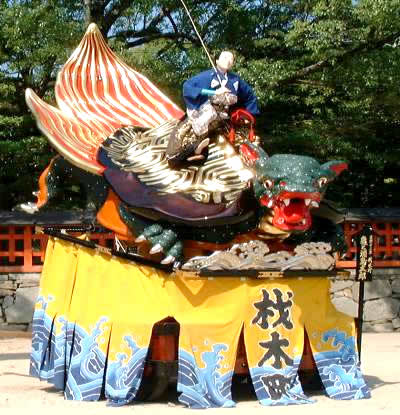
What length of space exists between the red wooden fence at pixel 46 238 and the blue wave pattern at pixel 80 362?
178 inches

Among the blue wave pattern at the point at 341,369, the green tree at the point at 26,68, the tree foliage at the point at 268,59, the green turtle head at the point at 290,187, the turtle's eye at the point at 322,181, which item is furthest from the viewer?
the green tree at the point at 26,68

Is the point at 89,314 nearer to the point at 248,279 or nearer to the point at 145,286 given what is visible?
the point at 145,286

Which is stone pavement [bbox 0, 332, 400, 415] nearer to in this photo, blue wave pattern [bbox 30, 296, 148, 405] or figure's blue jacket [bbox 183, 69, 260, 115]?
blue wave pattern [bbox 30, 296, 148, 405]

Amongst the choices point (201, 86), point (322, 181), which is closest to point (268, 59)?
point (201, 86)

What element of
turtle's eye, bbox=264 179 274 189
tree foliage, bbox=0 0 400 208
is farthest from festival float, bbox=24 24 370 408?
tree foliage, bbox=0 0 400 208

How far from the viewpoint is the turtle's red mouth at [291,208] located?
23.0 ft

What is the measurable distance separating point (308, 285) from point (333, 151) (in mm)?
6205

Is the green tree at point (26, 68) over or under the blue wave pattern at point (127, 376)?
over

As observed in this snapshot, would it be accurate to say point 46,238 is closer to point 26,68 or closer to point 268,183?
point 26,68

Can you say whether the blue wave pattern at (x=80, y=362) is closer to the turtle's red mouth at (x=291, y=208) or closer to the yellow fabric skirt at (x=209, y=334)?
the yellow fabric skirt at (x=209, y=334)

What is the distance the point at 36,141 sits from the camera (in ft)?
43.7

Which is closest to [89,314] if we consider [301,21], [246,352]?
[246,352]

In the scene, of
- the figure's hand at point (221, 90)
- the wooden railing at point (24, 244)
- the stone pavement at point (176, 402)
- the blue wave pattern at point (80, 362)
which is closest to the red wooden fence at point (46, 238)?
the wooden railing at point (24, 244)

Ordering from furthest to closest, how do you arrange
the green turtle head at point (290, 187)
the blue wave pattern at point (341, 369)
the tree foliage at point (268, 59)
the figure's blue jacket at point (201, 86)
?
the tree foliage at point (268, 59), the figure's blue jacket at point (201, 86), the blue wave pattern at point (341, 369), the green turtle head at point (290, 187)
